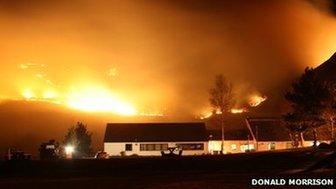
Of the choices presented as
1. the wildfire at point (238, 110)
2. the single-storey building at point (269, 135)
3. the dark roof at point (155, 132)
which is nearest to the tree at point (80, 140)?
the dark roof at point (155, 132)

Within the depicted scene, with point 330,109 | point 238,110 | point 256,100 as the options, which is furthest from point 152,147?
point 256,100

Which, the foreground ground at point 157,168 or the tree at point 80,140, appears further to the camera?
the tree at point 80,140

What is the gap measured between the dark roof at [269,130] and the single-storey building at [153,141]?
42.9 feet

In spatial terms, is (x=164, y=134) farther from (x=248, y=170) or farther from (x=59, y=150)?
(x=248, y=170)

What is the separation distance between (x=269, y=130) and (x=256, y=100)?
59902 millimetres

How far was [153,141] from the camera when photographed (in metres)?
100

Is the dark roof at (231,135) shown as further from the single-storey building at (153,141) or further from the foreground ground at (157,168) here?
the foreground ground at (157,168)

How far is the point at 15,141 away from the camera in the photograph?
133750mm

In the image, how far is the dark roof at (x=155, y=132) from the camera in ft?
332

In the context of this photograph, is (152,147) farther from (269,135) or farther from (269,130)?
(269,130)

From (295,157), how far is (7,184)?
27.0m

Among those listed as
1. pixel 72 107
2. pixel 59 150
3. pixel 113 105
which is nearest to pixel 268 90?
pixel 113 105

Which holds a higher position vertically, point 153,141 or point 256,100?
point 256,100

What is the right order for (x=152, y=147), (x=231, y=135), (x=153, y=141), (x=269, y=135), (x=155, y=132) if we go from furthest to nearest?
(x=231, y=135) < (x=269, y=135) < (x=155, y=132) < (x=153, y=141) < (x=152, y=147)
